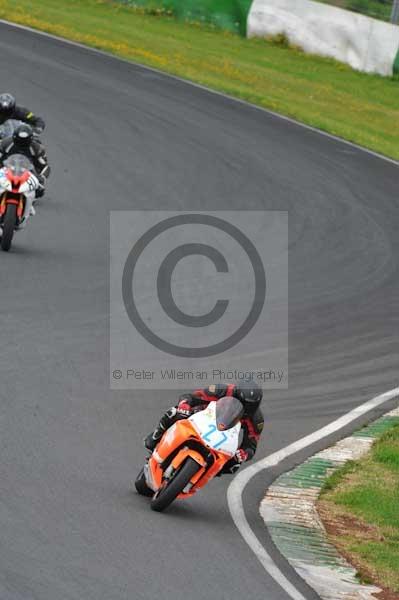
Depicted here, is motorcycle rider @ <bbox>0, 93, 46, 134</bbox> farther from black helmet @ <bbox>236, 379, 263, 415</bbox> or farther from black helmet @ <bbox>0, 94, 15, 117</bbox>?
black helmet @ <bbox>236, 379, 263, 415</bbox>

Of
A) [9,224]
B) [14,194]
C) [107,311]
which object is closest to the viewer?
[107,311]

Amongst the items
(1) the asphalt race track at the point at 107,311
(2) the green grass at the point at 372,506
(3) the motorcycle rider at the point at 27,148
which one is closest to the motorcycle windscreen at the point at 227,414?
(1) the asphalt race track at the point at 107,311

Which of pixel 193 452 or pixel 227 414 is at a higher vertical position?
pixel 227 414

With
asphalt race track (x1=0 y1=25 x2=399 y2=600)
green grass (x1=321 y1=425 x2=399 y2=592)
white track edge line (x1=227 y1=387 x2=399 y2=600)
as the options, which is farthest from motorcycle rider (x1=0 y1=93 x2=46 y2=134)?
green grass (x1=321 y1=425 x2=399 y2=592)

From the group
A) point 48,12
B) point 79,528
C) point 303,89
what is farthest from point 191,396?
point 48,12

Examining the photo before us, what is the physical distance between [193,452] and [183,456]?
72mm

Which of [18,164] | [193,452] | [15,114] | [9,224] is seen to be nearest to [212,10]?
[15,114]

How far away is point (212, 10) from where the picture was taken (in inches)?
1329

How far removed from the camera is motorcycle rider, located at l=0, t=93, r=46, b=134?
17.2 metres

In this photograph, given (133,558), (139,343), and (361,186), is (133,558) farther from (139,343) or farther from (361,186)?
(361,186)

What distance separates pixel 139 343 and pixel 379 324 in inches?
144

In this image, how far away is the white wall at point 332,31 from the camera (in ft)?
101

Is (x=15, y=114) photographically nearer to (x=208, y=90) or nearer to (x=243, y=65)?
(x=208, y=90)

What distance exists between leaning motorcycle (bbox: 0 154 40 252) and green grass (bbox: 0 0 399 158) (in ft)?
38.3
